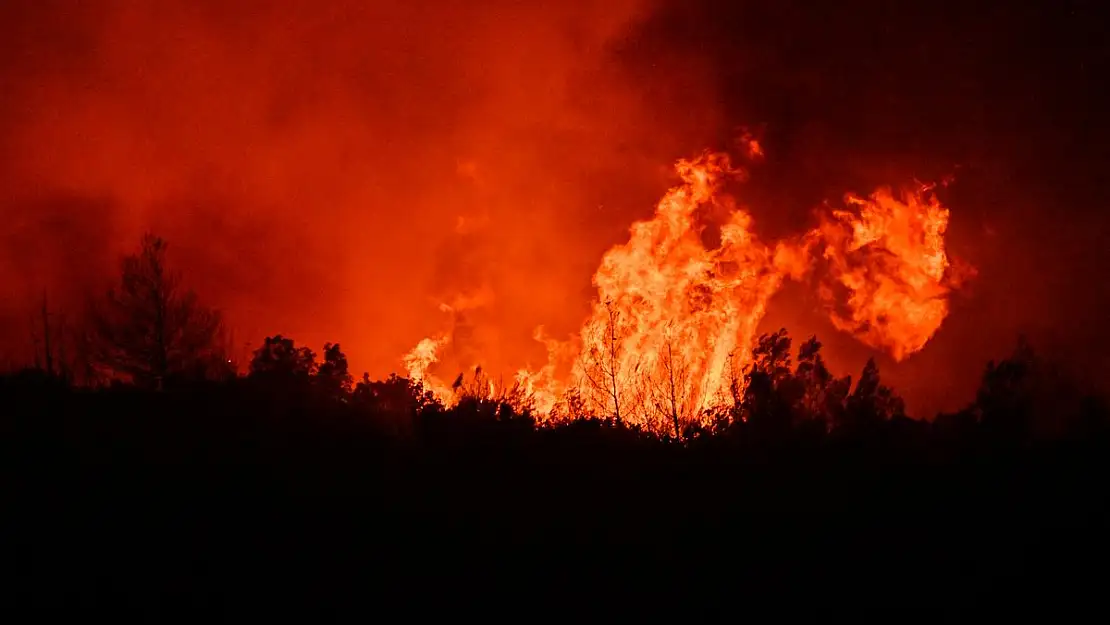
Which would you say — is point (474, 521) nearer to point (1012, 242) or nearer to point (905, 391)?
point (905, 391)

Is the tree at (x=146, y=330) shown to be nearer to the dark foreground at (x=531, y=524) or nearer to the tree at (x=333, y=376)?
the tree at (x=333, y=376)

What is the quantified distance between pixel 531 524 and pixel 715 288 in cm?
1216

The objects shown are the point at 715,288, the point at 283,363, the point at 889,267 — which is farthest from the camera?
the point at 889,267

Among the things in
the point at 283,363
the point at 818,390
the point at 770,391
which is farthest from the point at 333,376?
the point at 818,390

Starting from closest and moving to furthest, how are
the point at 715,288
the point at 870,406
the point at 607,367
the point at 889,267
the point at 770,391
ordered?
the point at 870,406
the point at 770,391
the point at 607,367
the point at 715,288
the point at 889,267

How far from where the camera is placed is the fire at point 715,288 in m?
18.2

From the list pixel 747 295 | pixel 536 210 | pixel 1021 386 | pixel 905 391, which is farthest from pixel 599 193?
pixel 1021 386

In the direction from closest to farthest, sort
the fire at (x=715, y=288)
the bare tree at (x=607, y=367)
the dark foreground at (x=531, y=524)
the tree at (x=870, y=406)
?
the dark foreground at (x=531, y=524)
the tree at (x=870, y=406)
the bare tree at (x=607, y=367)
the fire at (x=715, y=288)

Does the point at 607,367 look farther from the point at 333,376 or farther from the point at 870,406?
the point at 870,406

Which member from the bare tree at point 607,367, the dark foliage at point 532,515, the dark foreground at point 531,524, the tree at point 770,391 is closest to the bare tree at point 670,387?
the bare tree at point 607,367

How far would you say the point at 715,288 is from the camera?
19.4 metres

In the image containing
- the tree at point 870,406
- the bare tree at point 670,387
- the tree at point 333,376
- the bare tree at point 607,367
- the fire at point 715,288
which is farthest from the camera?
the fire at point 715,288

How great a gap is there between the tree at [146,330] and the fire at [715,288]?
5.25 m

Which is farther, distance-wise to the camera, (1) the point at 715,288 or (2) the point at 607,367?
(1) the point at 715,288
